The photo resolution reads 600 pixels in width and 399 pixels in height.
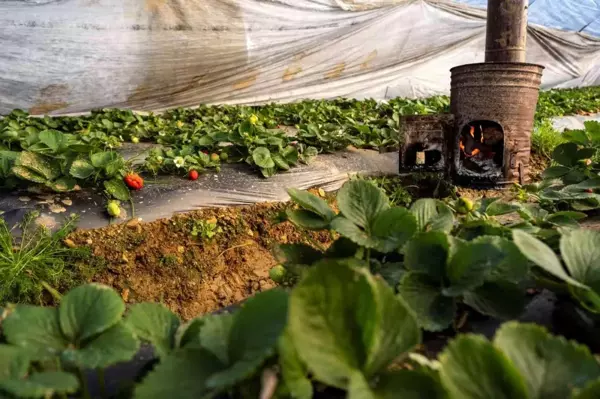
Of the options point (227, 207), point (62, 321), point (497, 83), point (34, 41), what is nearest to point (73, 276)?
point (227, 207)

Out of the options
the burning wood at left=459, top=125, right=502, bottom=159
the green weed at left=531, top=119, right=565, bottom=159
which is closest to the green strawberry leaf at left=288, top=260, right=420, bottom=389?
the burning wood at left=459, top=125, right=502, bottom=159

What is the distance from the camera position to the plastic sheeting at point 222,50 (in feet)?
17.4

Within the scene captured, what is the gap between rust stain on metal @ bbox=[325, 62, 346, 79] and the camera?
707 cm

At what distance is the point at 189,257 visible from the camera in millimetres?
2389

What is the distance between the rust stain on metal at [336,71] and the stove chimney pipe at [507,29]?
4137 millimetres

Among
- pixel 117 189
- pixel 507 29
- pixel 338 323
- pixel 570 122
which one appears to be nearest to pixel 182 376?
pixel 338 323

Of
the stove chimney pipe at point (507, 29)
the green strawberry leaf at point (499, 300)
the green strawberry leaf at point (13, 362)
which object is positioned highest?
the stove chimney pipe at point (507, 29)

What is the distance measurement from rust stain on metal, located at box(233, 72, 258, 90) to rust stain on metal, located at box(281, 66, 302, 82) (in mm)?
445

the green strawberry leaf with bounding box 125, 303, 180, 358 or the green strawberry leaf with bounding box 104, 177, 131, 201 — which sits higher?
the green strawberry leaf with bounding box 125, 303, 180, 358

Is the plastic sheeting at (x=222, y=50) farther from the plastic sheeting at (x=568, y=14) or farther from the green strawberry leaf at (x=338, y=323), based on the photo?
the green strawberry leaf at (x=338, y=323)

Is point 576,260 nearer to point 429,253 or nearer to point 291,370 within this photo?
point 429,253

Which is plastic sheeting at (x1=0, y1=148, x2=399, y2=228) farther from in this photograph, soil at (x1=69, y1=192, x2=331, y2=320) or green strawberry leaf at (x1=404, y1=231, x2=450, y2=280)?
green strawberry leaf at (x1=404, y1=231, x2=450, y2=280)

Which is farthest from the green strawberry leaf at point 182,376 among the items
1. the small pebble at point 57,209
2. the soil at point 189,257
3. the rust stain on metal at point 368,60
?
the rust stain on metal at point 368,60

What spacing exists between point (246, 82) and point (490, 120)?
13.7 feet
